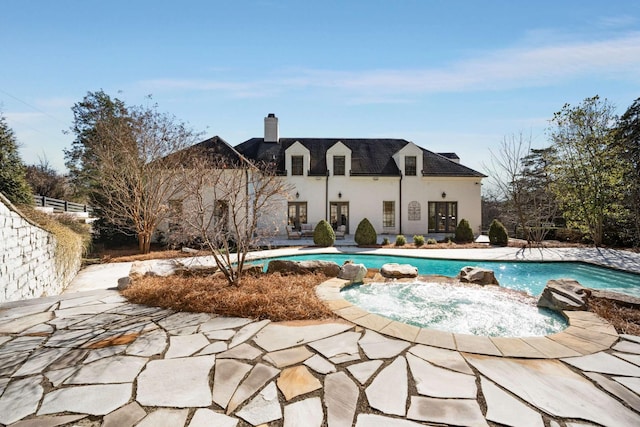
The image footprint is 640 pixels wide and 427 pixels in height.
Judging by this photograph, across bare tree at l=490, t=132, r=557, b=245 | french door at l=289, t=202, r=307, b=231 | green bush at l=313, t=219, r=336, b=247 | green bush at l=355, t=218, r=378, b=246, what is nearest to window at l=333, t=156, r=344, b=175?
french door at l=289, t=202, r=307, b=231

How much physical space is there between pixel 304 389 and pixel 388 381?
0.71 meters

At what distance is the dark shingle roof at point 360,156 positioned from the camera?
1755cm

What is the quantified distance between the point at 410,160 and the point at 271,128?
872 centimetres

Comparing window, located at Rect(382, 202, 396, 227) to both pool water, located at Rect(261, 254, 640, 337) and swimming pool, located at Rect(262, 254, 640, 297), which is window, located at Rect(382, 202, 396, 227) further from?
pool water, located at Rect(261, 254, 640, 337)

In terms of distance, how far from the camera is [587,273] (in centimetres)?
909

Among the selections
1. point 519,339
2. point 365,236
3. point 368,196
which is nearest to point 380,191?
point 368,196

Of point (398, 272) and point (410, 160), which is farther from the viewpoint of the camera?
point (410, 160)

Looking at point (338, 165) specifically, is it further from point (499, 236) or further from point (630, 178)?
point (630, 178)

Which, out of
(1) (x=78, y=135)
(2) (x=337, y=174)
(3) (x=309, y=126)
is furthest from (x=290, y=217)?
(1) (x=78, y=135)

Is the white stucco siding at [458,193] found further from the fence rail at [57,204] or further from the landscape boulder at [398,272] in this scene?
the fence rail at [57,204]

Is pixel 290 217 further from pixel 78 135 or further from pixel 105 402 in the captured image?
pixel 78 135

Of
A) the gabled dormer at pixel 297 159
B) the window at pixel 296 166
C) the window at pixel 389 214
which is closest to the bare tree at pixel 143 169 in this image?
the gabled dormer at pixel 297 159

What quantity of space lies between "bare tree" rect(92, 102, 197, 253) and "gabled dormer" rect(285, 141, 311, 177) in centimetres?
642

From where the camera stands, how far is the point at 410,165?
17.7 m
